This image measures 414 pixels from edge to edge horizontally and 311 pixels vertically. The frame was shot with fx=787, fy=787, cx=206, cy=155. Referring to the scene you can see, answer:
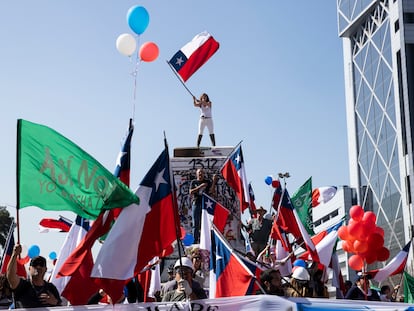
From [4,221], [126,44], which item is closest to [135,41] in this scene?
[126,44]

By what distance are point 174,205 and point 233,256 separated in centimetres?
127

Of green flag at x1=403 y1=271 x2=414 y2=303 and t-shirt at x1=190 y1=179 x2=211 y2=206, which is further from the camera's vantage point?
t-shirt at x1=190 y1=179 x2=211 y2=206

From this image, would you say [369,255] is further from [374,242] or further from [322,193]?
[322,193]

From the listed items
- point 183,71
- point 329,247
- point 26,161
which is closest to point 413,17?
point 183,71

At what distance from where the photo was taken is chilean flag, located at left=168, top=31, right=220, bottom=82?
62.6 ft

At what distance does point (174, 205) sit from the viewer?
814cm

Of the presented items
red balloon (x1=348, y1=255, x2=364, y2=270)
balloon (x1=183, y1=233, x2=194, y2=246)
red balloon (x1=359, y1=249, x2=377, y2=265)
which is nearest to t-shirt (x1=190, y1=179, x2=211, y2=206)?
balloon (x1=183, y1=233, x2=194, y2=246)

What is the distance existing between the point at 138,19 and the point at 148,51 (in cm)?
96

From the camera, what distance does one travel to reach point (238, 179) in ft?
51.9

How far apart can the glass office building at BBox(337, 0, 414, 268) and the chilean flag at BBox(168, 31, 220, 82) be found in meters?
53.9

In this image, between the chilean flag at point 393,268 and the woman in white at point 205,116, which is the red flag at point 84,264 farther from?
the woman in white at point 205,116

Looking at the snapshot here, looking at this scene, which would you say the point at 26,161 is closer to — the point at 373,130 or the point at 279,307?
the point at 279,307

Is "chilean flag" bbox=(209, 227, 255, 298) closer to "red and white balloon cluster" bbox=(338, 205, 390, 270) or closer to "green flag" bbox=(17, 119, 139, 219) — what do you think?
"green flag" bbox=(17, 119, 139, 219)

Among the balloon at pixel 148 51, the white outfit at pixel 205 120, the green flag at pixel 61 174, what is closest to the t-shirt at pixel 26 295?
the green flag at pixel 61 174
